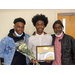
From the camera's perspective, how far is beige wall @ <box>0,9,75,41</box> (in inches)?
89.5

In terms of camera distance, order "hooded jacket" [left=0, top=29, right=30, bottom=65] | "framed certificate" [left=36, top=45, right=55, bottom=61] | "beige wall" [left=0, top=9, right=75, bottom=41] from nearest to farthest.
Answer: "framed certificate" [left=36, top=45, right=55, bottom=61] → "hooded jacket" [left=0, top=29, right=30, bottom=65] → "beige wall" [left=0, top=9, right=75, bottom=41]

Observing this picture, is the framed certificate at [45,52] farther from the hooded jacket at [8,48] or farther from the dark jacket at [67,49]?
the hooded jacket at [8,48]

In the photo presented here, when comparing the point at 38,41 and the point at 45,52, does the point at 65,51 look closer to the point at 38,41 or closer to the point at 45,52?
the point at 45,52

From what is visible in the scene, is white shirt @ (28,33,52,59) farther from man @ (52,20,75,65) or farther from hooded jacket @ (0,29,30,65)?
hooded jacket @ (0,29,30,65)

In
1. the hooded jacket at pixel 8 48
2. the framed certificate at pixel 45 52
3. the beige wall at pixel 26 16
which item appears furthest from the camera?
the beige wall at pixel 26 16

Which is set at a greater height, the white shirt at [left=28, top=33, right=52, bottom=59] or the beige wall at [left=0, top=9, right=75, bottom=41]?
the beige wall at [left=0, top=9, right=75, bottom=41]

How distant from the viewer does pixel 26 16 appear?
2.30 metres

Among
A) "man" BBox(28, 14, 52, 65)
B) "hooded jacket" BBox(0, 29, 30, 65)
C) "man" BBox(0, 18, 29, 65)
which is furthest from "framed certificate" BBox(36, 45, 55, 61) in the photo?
"hooded jacket" BBox(0, 29, 30, 65)

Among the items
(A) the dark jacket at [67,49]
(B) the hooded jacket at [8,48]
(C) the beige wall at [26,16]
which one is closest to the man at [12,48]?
(B) the hooded jacket at [8,48]

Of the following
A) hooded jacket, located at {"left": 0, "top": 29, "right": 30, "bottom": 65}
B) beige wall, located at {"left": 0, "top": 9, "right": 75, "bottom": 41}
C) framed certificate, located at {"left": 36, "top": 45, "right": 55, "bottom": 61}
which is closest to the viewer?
framed certificate, located at {"left": 36, "top": 45, "right": 55, "bottom": 61}

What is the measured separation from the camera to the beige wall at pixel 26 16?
227 centimetres
